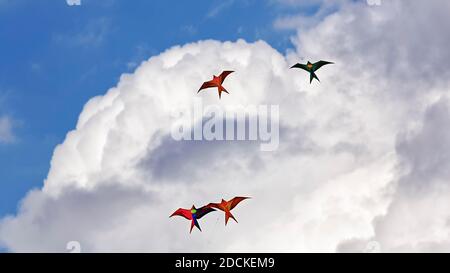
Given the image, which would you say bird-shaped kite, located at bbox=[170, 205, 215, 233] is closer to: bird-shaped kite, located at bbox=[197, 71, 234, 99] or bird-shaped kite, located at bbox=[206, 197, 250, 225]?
bird-shaped kite, located at bbox=[206, 197, 250, 225]

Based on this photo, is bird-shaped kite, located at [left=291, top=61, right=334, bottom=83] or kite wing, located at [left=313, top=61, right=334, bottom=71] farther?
bird-shaped kite, located at [left=291, top=61, right=334, bottom=83]

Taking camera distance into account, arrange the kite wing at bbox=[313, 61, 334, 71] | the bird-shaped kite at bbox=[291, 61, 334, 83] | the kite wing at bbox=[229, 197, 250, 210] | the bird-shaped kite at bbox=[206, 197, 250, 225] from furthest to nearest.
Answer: the bird-shaped kite at bbox=[291, 61, 334, 83] → the kite wing at bbox=[313, 61, 334, 71] → the kite wing at bbox=[229, 197, 250, 210] → the bird-shaped kite at bbox=[206, 197, 250, 225]

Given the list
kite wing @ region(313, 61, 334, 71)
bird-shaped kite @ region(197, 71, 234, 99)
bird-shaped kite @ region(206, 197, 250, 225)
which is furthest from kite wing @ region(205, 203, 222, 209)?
kite wing @ region(313, 61, 334, 71)

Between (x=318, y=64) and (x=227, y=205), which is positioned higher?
(x=318, y=64)

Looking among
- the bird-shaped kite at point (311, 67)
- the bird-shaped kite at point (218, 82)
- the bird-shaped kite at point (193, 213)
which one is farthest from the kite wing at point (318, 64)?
the bird-shaped kite at point (193, 213)

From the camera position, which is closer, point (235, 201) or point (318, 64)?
point (235, 201)

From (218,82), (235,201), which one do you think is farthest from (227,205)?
(218,82)

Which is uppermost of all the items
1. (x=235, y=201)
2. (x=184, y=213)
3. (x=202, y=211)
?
(x=235, y=201)

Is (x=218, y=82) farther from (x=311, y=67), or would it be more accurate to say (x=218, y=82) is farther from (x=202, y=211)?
(x=202, y=211)
